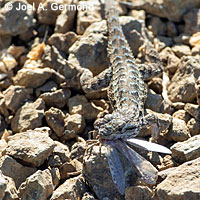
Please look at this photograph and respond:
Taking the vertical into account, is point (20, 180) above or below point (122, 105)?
below

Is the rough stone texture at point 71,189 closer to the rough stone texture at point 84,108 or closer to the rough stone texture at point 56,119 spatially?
the rough stone texture at point 56,119

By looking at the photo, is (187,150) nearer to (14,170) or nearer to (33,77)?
(14,170)

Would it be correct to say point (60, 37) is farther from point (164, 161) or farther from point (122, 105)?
point (164, 161)

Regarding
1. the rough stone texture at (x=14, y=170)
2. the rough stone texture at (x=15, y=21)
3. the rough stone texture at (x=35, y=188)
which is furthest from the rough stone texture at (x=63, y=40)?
the rough stone texture at (x=35, y=188)

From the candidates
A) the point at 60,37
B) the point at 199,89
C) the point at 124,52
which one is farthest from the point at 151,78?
the point at 60,37

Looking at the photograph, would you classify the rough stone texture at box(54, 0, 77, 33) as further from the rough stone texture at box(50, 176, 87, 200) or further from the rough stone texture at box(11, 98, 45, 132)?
the rough stone texture at box(50, 176, 87, 200)

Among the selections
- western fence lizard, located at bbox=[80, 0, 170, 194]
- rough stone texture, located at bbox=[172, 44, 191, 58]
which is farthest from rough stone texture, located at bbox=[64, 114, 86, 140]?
rough stone texture, located at bbox=[172, 44, 191, 58]
